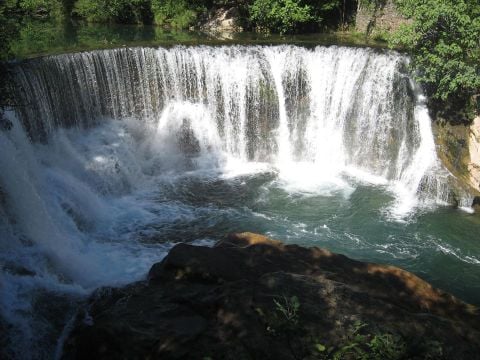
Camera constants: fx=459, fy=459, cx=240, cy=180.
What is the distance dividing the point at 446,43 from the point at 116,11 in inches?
558

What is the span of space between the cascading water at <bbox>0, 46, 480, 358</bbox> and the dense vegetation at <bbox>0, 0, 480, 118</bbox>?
942 millimetres

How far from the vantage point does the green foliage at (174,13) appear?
1850 cm

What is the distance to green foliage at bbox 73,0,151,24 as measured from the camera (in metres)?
19.8

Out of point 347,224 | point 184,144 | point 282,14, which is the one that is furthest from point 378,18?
point 347,224

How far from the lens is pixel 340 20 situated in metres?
17.6

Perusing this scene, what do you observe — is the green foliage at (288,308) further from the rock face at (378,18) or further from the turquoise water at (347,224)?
the rock face at (378,18)

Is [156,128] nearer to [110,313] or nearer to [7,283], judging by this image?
[7,283]

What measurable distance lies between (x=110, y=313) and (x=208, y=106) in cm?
847

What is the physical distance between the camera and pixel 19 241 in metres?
7.54

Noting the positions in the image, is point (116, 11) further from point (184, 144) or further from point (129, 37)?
point (184, 144)

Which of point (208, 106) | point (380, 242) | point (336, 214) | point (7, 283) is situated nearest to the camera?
point (7, 283)

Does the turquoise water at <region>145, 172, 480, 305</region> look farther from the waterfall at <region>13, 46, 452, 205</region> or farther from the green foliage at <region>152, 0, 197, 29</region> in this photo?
the green foliage at <region>152, 0, 197, 29</region>

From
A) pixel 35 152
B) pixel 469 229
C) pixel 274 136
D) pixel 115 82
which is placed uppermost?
pixel 115 82

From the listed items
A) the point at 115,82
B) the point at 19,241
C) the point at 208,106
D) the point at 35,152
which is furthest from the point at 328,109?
the point at 19,241
